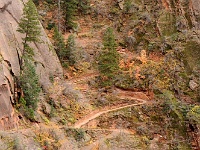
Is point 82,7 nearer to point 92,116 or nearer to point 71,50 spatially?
point 71,50

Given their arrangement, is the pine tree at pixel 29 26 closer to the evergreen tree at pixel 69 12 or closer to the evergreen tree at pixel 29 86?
the evergreen tree at pixel 29 86

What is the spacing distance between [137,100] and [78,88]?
820 centimetres

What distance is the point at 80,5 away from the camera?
59.1 metres

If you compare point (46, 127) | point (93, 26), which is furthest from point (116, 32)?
point (46, 127)

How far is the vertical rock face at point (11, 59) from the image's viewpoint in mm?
31591

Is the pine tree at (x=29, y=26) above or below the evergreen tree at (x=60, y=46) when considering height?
above

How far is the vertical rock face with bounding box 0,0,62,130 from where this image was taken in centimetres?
3159

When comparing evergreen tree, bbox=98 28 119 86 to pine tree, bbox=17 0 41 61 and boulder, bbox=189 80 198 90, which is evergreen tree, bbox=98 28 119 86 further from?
boulder, bbox=189 80 198 90

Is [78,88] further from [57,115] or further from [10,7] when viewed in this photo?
[10,7]

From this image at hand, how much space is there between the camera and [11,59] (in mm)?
36000

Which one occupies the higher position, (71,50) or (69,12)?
(69,12)

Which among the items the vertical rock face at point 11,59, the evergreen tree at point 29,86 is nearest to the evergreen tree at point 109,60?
the vertical rock face at point 11,59

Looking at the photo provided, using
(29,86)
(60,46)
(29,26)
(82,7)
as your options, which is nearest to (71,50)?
(60,46)

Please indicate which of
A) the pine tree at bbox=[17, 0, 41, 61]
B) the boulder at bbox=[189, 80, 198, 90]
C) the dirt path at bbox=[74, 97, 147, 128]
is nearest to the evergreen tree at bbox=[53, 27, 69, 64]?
the pine tree at bbox=[17, 0, 41, 61]
